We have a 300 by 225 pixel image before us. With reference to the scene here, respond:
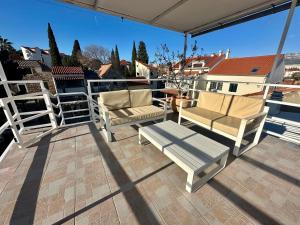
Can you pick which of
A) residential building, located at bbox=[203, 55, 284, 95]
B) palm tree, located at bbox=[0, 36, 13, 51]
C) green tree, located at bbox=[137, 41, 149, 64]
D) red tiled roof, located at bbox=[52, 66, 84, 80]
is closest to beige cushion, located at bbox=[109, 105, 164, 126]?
residential building, located at bbox=[203, 55, 284, 95]

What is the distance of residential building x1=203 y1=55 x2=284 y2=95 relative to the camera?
11.4 metres

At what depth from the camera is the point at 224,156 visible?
5.21 ft

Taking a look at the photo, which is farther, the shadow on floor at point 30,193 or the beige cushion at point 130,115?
the beige cushion at point 130,115

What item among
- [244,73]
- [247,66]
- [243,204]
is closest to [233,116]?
[243,204]

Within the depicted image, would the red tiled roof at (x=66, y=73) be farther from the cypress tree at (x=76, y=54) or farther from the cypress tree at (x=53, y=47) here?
the cypress tree at (x=76, y=54)

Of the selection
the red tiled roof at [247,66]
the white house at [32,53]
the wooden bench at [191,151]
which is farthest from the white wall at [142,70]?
the white house at [32,53]

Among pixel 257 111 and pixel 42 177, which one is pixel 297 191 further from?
pixel 42 177

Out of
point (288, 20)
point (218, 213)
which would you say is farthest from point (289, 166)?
point (288, 20)

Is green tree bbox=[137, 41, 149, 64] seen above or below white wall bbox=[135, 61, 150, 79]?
above

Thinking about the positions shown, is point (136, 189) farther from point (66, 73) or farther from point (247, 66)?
point (247, 66)

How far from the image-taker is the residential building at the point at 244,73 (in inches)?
451

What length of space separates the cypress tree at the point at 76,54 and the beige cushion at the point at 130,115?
21908mm

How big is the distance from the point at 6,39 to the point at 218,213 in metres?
24.2

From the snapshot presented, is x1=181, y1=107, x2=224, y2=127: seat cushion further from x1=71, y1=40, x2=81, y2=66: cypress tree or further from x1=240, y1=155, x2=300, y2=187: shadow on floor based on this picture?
x1=71, y1=40, x2=81, y2=66: cypress tree
